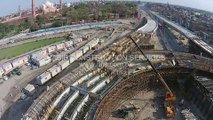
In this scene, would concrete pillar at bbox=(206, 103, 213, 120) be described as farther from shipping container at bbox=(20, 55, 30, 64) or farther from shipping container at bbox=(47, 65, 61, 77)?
shipping container at bbox=(20, 55, 30, 64)

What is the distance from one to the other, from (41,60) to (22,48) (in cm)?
1656

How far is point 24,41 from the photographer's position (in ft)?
235

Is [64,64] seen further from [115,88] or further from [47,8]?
[47,8]

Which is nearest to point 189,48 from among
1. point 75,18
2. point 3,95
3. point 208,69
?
point 208,69

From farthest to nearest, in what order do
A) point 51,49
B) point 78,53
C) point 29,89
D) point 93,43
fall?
point 93,43, point 51,49, point 78,53, point 29,89

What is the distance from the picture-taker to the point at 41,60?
5275 centimetres

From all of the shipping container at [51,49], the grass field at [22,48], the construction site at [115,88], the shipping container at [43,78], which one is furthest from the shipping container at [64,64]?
the grass field at [22,48]

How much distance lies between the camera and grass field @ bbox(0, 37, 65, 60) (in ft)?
201

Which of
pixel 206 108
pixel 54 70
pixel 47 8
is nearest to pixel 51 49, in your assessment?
pixel 54 70

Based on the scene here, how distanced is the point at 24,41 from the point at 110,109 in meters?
45.3

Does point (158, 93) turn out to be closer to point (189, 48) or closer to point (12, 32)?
point (189, 48)

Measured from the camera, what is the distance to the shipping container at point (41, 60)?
5261 cm

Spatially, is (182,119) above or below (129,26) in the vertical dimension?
below

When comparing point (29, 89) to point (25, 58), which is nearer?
point (29, 89)
